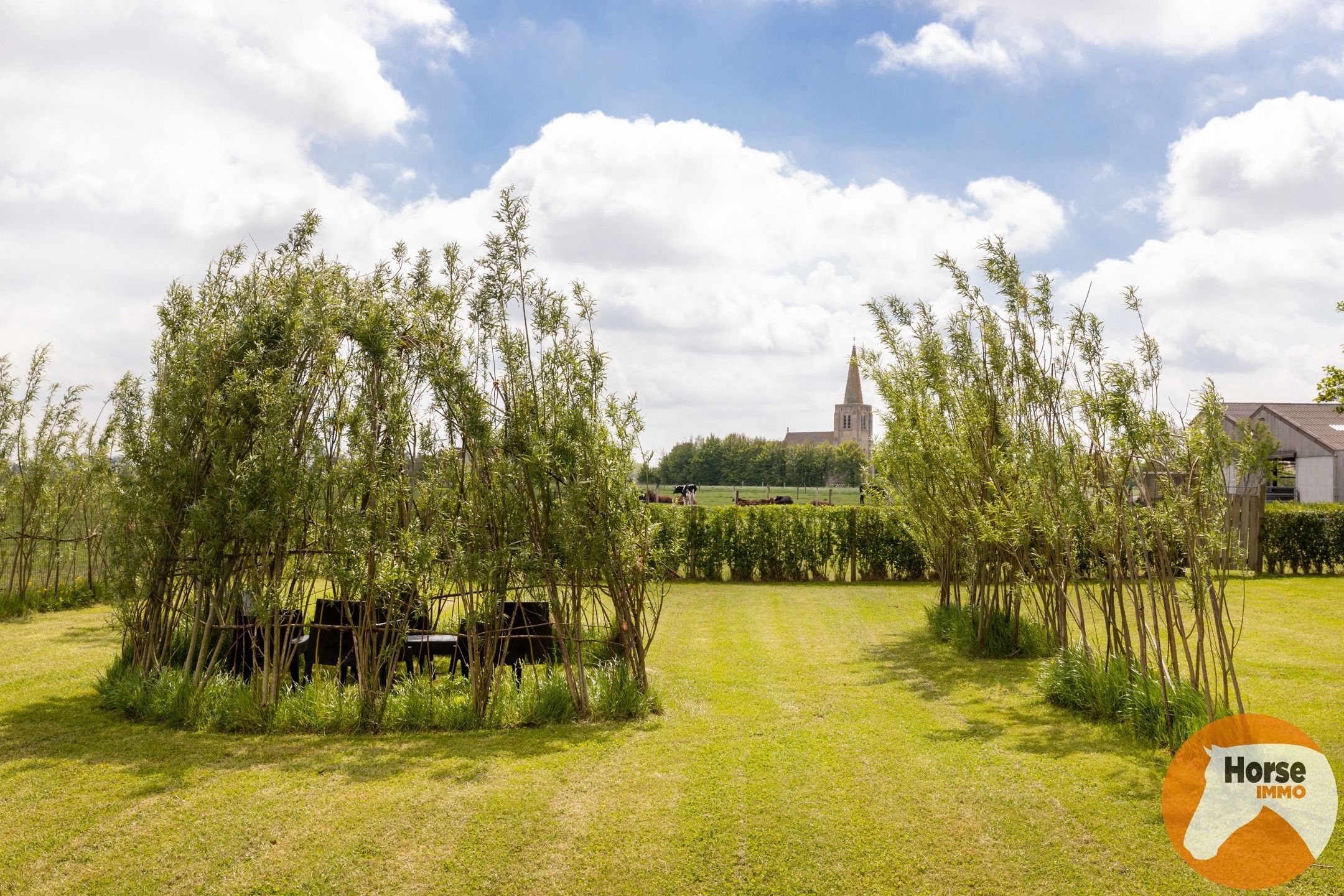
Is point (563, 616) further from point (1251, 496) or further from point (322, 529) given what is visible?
point (1251, 496)

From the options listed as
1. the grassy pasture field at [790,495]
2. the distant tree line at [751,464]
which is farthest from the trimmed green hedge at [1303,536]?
the distant tree line at [751,464]

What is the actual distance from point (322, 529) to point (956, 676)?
5932mm

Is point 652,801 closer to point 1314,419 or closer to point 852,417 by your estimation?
point 1314,419

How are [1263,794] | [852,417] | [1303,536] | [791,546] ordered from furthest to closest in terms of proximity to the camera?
1. [852,417]
2. [1303,536]
3. [791,546]
4. [1263,794]

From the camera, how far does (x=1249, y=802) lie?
15.5 feet

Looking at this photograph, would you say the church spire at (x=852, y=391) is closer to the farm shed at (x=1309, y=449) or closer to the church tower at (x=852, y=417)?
the church tower at (x=852, y=417)

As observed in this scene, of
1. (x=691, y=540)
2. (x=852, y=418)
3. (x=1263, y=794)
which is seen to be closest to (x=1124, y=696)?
(x=1263, y=794)

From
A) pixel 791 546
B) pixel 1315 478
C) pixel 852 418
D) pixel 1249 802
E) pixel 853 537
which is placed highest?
pixel 852 418

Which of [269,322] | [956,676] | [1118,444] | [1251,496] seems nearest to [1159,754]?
[1118,444]

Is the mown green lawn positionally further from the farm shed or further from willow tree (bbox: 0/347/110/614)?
the farm shed

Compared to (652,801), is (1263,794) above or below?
above

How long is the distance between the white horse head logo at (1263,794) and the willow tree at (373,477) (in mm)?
3775

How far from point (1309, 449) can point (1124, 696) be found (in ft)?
103

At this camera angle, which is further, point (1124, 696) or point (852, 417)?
point (852, 417)
